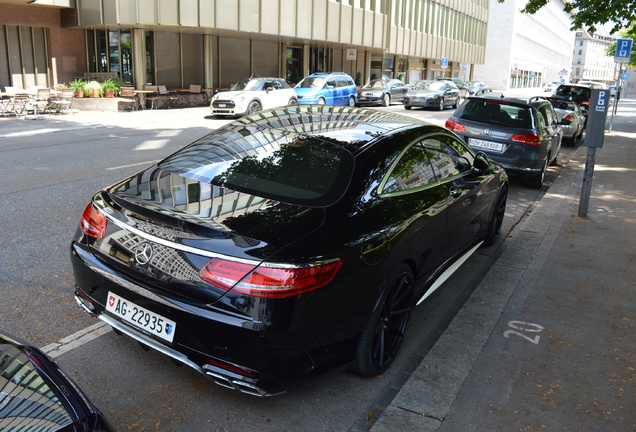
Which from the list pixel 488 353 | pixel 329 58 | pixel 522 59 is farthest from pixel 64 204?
pixel 522 59

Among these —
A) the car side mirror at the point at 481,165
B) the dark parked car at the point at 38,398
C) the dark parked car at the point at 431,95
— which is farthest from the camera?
the dark parked car at the point at 431,95

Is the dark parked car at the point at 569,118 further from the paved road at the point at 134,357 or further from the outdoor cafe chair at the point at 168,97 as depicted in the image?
the outdoor cafe chair at the point at 168,97

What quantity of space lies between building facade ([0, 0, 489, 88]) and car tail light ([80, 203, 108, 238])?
2126 centimetres

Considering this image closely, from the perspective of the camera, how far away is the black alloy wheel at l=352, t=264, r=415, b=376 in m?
3.39

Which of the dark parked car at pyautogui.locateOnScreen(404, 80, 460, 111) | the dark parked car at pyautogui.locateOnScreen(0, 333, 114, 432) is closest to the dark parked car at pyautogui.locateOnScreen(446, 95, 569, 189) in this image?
the dark parked car at pyautogui.locateOnScreen(0, 333, 114, 432)

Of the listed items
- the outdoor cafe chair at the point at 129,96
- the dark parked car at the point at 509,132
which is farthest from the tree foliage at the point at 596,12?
the outdoor cafe chair at the point at 129,96

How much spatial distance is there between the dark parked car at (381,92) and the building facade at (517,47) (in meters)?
41.6

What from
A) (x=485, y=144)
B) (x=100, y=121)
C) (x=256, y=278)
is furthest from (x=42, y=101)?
(x=256, y=278)

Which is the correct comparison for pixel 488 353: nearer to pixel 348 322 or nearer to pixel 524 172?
pixel 348 322

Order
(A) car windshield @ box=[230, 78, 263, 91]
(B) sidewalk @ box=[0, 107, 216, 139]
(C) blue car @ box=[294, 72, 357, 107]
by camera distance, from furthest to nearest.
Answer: (C) blue car @ box=[294, 72, 357, 107]
(A) car windshield @ box=[230, 78, 263, 91]
(B) sidewalk @ box=[0, 107, 216, 139]

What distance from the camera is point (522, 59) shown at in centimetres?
8544

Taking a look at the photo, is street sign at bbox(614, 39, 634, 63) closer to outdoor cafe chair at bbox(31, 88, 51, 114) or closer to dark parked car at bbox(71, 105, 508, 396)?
dark parked car at bbox(71, 105, 508, 396)

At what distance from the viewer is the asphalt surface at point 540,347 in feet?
10.7

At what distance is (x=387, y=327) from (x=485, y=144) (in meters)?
6.79
